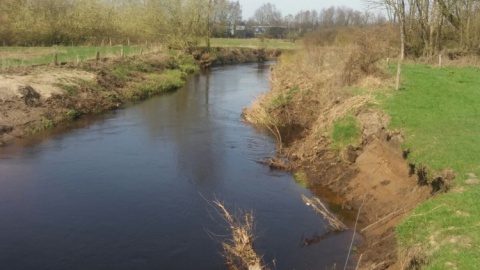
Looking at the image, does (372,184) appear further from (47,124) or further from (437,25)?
(437,25)

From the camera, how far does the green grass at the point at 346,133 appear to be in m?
16.5

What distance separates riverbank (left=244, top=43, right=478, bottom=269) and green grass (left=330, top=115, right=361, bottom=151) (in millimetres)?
35

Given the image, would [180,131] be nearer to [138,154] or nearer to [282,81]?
[138,154]

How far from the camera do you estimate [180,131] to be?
827 inches

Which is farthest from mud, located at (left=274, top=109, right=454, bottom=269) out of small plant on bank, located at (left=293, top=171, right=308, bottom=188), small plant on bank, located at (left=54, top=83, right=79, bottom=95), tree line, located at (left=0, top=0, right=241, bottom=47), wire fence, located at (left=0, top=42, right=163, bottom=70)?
tree line, located at (left=0, top=0, right=241, bottom=47)

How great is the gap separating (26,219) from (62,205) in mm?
1118

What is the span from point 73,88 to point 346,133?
1573 centimetres

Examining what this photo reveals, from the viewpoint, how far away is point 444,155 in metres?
12.4

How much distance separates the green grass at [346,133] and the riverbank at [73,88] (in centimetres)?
1253

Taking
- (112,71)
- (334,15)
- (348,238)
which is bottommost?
(348,238)

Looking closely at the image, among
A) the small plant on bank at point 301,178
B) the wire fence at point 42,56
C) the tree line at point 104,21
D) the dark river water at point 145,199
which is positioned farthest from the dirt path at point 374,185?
the tree line at point 104,21

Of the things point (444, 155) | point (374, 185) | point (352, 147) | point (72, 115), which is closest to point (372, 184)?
point (374, 185)

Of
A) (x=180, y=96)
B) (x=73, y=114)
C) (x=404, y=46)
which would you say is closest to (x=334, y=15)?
(x=404, y=46)

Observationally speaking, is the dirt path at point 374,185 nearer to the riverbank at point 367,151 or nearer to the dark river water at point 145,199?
the riverbank at point 367,151
